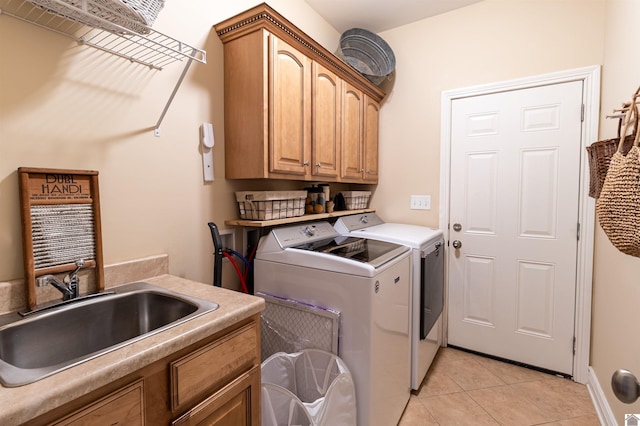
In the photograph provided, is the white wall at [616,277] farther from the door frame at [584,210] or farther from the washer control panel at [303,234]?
the washer control panel at [303,234]

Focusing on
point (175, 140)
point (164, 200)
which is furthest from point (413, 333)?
point (175, 140)

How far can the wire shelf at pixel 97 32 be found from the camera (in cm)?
101

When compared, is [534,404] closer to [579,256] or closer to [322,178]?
[579,256]

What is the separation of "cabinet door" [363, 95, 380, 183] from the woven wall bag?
5.93 feet

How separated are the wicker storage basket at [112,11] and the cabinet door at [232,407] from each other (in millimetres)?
1200

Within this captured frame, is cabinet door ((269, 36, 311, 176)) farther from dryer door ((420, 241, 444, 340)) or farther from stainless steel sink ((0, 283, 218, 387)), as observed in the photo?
dryer door ((420, 241, 444, 340))

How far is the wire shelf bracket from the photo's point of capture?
1000mm

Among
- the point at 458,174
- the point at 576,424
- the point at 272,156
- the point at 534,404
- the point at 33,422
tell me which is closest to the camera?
the point at 33,422

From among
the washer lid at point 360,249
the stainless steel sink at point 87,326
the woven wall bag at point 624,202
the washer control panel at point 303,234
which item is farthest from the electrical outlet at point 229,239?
the woven wall bag at point 624,202

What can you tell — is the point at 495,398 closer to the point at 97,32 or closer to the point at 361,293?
the point at 361,293

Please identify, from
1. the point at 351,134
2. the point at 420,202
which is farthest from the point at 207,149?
the point at 420,202

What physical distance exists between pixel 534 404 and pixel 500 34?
2.58 metres

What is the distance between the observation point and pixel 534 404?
6.31ft

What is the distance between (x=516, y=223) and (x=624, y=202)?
1710 millimetres
